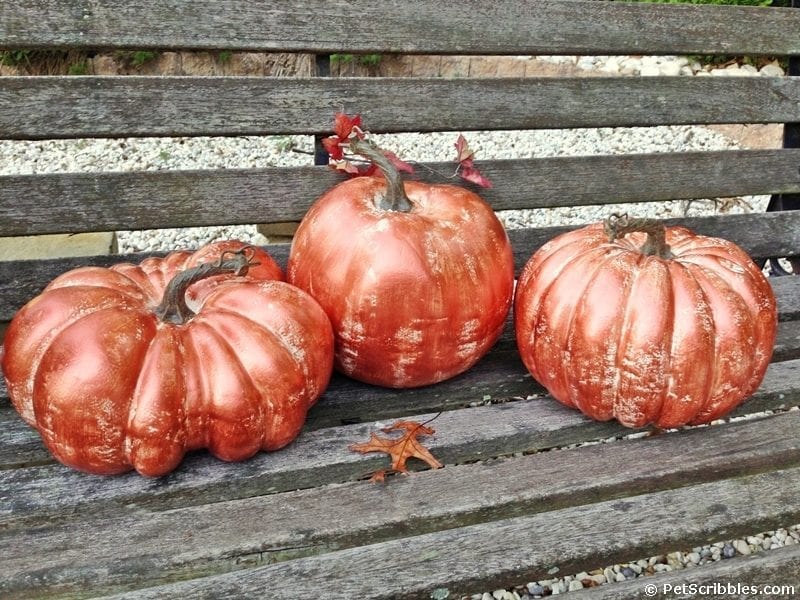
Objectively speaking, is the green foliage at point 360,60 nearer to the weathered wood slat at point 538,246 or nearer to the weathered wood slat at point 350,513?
the weathered wood slat at point 538,246

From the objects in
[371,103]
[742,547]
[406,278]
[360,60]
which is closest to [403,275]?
[406,278]

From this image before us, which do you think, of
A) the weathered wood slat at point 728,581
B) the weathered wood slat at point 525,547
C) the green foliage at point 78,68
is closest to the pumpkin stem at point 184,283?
the weathered wood slat at point 525,547

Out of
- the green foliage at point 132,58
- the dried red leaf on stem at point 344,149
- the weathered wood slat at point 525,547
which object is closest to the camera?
the weathered wood slat at point 525,547

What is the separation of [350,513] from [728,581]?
0.67 metres

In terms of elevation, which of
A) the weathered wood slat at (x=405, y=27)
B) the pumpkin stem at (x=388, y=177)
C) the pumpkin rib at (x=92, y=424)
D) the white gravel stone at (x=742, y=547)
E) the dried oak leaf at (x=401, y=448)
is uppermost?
the weathered wood slat at (x=405, y=27)

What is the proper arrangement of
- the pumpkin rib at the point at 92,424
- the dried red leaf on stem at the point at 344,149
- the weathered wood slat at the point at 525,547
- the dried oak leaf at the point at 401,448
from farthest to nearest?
the dried red leaf on stem at the point at 344,149 → the dried oak leaf at the point at 401,448 → the pumpkin rib at the point at 92,424 → the weathered wood slat at the point at 525,547

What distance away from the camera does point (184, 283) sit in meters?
1.44

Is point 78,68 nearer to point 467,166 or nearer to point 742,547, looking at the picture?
point 467,166

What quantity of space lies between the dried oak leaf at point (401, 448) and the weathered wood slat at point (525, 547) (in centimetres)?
20

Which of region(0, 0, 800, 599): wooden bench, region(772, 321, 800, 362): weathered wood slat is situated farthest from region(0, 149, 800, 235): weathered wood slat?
region(772, 321, 800, 362): weathered wood slat

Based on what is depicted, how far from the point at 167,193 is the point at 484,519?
46.8 inches

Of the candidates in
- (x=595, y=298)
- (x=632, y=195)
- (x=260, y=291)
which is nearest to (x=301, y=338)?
(x=260, y=291)

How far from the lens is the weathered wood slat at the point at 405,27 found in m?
1.83

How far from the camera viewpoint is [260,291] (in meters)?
1.54
